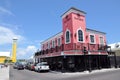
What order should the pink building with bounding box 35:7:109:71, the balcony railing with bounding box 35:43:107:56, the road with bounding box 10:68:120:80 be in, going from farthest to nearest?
the pink building with bounding box 35:7:109:71
the balcony railing with bounding box 35:43:107:56
the road with bounding box 10:68:120:80

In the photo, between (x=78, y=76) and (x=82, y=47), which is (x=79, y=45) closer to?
(x=82, y=47)

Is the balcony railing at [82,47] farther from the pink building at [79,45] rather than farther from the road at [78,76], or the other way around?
the road at [78,76]

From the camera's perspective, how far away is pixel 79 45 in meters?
27.1

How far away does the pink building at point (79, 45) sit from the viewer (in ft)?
87.4

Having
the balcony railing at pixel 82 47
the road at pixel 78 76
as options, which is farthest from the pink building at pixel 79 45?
the road at pixel 78 76

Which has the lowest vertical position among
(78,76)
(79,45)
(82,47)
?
(78,76)

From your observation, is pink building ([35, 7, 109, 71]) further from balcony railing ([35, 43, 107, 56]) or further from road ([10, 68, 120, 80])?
road ([10, 68, 120, 80])

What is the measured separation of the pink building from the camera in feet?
87.4

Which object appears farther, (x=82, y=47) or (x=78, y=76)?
(x=82, y=47)

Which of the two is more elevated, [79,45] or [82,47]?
[79,45]

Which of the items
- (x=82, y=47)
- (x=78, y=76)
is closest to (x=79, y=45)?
(x=82, y=47)

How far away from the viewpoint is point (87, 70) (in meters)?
26.8

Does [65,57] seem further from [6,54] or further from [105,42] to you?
[6,54]

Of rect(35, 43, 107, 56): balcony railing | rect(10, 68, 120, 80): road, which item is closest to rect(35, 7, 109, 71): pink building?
rect(35, 43, 107, 56): balcony railing
